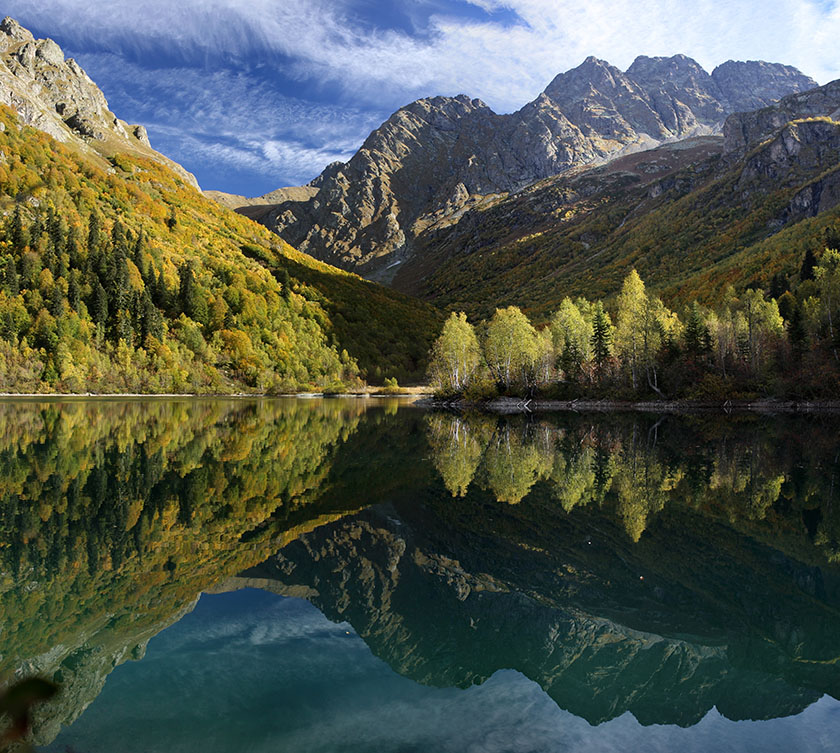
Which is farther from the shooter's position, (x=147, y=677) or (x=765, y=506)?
(x=765, y=506)

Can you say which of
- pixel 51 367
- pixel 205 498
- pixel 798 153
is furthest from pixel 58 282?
pixel 798 153

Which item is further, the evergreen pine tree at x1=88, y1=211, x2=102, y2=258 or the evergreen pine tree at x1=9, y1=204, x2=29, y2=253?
the evergreen pine tree at x1=88, y1=211, x2=102, y2=258

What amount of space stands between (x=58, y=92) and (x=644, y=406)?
585 feet

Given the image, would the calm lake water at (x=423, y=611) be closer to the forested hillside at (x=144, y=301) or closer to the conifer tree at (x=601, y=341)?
the conifer tree at (x=601, y=341)

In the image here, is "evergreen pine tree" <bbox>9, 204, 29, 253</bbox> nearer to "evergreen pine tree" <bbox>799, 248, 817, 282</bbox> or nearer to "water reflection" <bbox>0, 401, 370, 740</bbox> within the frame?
"water reflection" <bbox>0, 401, 370, 740</bbox>

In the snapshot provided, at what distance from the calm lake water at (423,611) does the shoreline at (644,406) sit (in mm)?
44117

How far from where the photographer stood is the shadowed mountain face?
22.8 ft

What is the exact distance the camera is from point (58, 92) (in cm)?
15925

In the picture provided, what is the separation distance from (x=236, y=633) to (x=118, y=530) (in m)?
5.66

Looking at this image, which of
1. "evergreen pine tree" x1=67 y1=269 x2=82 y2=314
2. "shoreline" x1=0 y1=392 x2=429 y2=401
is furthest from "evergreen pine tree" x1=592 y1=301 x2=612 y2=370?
"evergreen pine tree" x1=67 y1=269 x2=82 y2=314

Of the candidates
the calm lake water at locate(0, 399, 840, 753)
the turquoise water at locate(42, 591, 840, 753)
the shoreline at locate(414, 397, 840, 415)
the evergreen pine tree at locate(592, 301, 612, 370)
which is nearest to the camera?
the turquoise water at locate(42, 591, 840, 753)

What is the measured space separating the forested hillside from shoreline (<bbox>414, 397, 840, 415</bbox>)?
129 feet

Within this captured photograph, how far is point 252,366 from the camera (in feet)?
302

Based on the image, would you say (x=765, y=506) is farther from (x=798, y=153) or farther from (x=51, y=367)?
(x=798, y=153)
